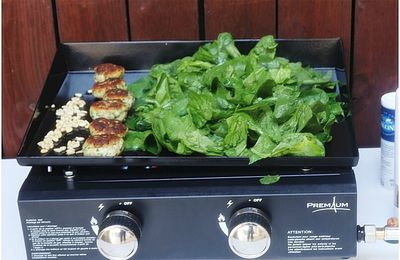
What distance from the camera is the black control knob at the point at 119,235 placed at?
0.95 meters

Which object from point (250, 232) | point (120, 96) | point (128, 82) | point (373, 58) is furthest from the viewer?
point (373, 58)

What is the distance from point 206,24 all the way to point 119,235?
1.87 ft

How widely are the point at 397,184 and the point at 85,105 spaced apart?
0.51 metres

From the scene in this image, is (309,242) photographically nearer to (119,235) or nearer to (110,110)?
(119,235)

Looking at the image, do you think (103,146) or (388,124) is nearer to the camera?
(103,146)

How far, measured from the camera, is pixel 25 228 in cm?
99

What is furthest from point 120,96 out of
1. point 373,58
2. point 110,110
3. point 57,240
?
point 373,58

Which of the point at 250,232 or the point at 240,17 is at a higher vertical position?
the point at 240,17

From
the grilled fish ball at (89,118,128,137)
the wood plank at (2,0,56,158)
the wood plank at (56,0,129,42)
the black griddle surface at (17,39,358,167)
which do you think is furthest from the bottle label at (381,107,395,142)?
the wood plank at (2,0,56,158)

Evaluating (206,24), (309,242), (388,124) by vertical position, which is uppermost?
(206,24)

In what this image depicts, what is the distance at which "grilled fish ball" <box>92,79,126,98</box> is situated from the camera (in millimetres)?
1228

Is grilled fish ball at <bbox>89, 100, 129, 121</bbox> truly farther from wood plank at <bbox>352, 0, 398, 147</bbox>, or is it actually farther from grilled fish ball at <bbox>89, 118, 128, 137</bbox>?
wood plank at <bbox>352, 0, 398, 147</bbox>

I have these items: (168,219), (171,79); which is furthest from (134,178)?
(171,79)

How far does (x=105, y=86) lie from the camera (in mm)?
1229
